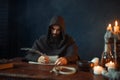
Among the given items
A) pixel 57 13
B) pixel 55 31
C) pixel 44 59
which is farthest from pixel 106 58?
pixel 57 13

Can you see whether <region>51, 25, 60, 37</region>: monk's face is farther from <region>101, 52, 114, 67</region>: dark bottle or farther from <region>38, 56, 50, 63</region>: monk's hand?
<region>101, 52, 114, 67</region>: dark bottle

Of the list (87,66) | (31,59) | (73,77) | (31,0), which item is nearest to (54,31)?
(31,59)

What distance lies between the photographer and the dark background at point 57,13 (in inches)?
170

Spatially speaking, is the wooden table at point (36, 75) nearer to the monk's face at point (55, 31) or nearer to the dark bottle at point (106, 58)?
the dark bottle at point (106, 58)

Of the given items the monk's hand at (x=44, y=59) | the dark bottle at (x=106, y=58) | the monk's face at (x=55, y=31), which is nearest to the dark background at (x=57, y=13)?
the monk's face at (x=55, y=31)

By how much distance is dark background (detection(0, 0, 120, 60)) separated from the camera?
4328 mm

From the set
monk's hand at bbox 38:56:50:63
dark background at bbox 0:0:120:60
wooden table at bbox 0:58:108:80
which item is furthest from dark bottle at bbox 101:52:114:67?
dark background at bbox 0:0:120:60

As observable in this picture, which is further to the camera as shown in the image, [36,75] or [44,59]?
[44,59]

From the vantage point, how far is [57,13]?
4.50 metres

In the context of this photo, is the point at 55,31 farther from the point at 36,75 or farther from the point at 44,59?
the point at 36,75

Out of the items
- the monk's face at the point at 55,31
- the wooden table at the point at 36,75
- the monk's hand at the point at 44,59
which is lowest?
the wooden table at the point at 36,75

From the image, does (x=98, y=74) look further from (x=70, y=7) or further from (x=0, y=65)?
(x=70, y=7)

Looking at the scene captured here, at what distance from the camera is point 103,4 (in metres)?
4.30

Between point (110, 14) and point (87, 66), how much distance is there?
2.27m
